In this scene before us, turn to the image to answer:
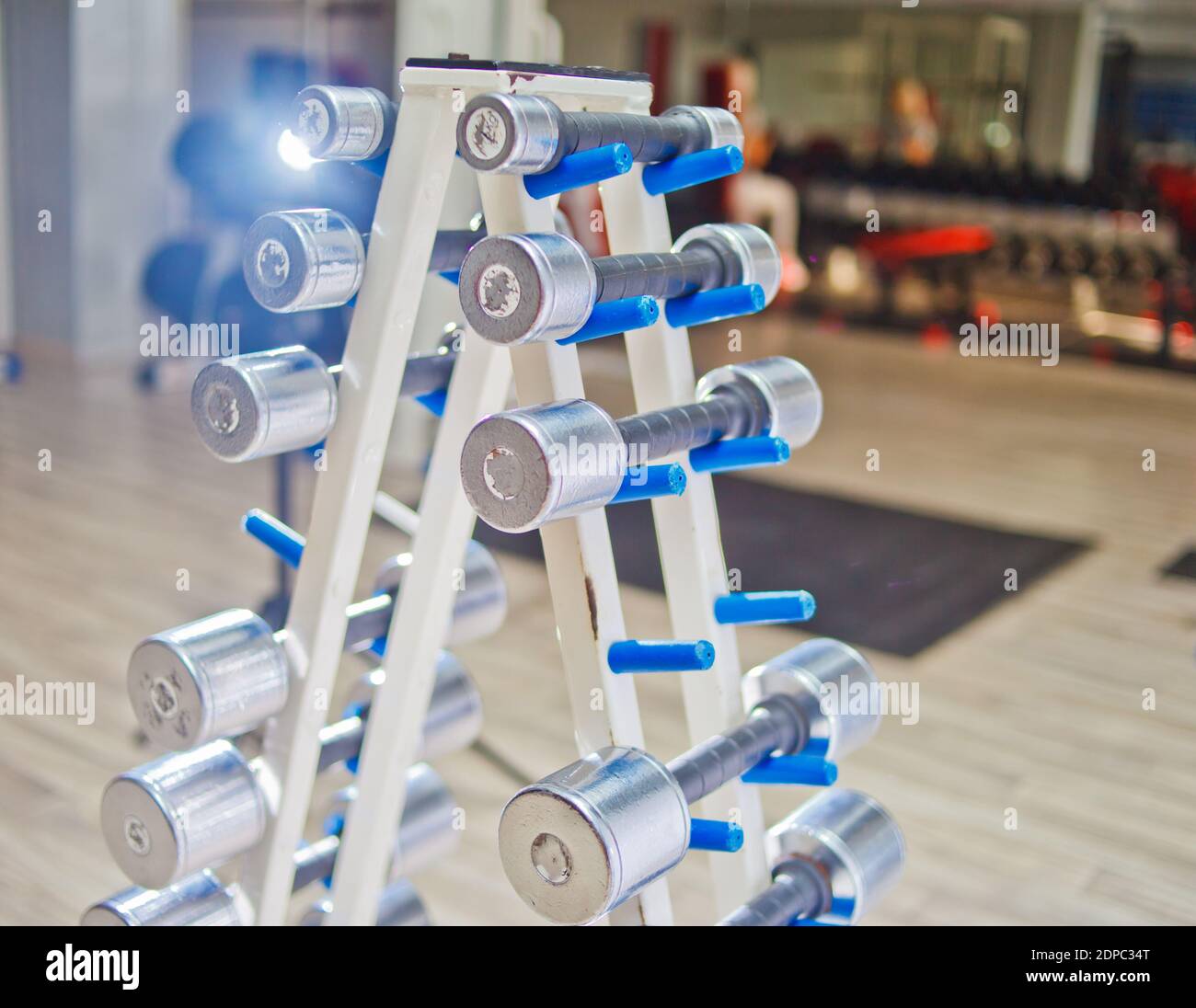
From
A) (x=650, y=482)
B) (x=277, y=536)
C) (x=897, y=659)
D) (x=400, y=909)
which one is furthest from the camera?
(x=897, y=659)

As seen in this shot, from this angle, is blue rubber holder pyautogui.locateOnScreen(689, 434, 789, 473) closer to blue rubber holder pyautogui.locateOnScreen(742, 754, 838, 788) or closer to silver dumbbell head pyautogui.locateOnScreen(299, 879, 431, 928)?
blue rubber holder pyautogui.locateOnScreen(742, 754, 838, 788)

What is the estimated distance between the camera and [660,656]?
1353 mm

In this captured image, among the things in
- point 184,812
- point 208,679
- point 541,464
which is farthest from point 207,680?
point 541,464

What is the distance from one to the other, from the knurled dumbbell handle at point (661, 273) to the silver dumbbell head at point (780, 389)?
102 mm

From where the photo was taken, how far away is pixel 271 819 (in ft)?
5.15

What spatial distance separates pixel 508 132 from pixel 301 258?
286 mm

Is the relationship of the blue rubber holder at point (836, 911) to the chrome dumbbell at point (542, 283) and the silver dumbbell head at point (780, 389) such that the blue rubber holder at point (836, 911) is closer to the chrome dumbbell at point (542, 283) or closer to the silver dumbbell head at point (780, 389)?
the silver dumbbell head at point (780, 389)

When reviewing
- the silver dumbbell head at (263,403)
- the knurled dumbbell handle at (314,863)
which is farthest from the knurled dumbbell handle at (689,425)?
the knurled dumbbell handle at (314,863)

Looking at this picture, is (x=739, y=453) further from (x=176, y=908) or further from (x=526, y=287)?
(x=176, y=908)

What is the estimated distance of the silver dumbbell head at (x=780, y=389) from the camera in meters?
1.50

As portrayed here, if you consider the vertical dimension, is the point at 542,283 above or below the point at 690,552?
above

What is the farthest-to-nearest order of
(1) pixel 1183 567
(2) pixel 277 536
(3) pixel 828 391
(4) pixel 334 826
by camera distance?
1. (3) pixel 828 391
2. (1) pixel 1183 567
3. (4) pixel 334 826
4. (2) pixel 277 536
